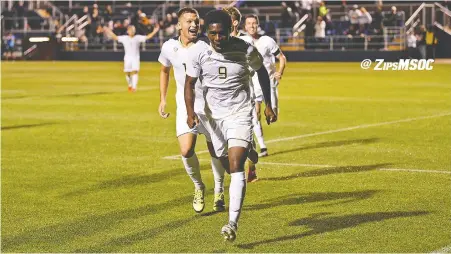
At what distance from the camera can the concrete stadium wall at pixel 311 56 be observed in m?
50.8

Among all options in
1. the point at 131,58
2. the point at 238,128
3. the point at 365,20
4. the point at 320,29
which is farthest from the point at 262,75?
the point at 320,29

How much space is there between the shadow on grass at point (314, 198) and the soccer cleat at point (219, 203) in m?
0.37

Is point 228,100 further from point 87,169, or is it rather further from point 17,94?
point 17,94

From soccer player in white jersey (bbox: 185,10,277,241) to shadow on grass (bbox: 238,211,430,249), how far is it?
764mm

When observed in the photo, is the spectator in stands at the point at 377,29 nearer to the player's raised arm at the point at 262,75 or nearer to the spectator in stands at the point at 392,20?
the spectator in stands at the point at 392,20

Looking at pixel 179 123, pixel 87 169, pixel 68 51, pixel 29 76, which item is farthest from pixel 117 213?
pixel 68 51

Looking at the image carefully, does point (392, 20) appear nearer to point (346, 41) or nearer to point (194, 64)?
point (346, 41)

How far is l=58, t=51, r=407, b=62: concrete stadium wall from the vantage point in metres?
50.8

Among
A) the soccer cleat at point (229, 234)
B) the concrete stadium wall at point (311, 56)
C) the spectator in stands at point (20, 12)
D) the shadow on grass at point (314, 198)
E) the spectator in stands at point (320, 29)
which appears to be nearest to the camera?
the soccer cleat at point (229, 234)

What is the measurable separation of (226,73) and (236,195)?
1184mm

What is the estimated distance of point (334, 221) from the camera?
1039cm

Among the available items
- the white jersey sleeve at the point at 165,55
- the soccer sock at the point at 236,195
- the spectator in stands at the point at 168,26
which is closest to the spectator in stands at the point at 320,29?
the spectator in stands at the point at 168,26

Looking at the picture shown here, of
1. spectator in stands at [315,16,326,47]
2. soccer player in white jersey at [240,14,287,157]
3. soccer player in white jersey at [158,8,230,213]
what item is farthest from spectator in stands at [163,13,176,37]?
soccer player in white jersey at [158,8,230,213]

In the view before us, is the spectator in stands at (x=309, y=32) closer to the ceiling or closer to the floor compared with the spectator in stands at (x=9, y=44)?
closer to the ceiling
